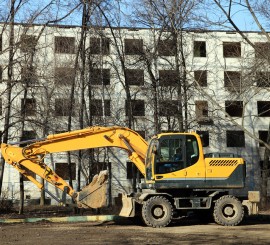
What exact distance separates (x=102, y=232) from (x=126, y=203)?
2657 mm

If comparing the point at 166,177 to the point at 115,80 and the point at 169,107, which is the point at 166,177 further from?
the point at 115,80

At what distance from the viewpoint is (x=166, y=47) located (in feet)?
110

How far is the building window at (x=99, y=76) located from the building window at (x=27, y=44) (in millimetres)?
9217

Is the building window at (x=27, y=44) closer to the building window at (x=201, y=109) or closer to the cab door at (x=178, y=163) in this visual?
the cab door at (x=178, y=163)

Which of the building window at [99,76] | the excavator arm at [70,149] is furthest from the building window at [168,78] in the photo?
the excavator arm at [70,149]

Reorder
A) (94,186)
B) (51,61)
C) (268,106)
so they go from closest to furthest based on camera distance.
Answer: (94,186)
(51,61)
(268,106)

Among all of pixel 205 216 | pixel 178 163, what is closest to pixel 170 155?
pixel 178 163

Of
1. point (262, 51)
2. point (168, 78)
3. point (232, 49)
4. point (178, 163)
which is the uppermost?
point (232, 49)

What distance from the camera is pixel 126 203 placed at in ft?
61.7

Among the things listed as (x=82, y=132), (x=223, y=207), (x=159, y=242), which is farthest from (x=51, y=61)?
(x=159, y=242)

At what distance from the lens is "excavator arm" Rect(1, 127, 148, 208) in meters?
18.3

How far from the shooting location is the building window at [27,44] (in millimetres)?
23625

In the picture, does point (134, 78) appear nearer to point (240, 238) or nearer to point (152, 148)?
point (152, 148)

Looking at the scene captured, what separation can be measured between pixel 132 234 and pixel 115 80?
23002 millimetres
